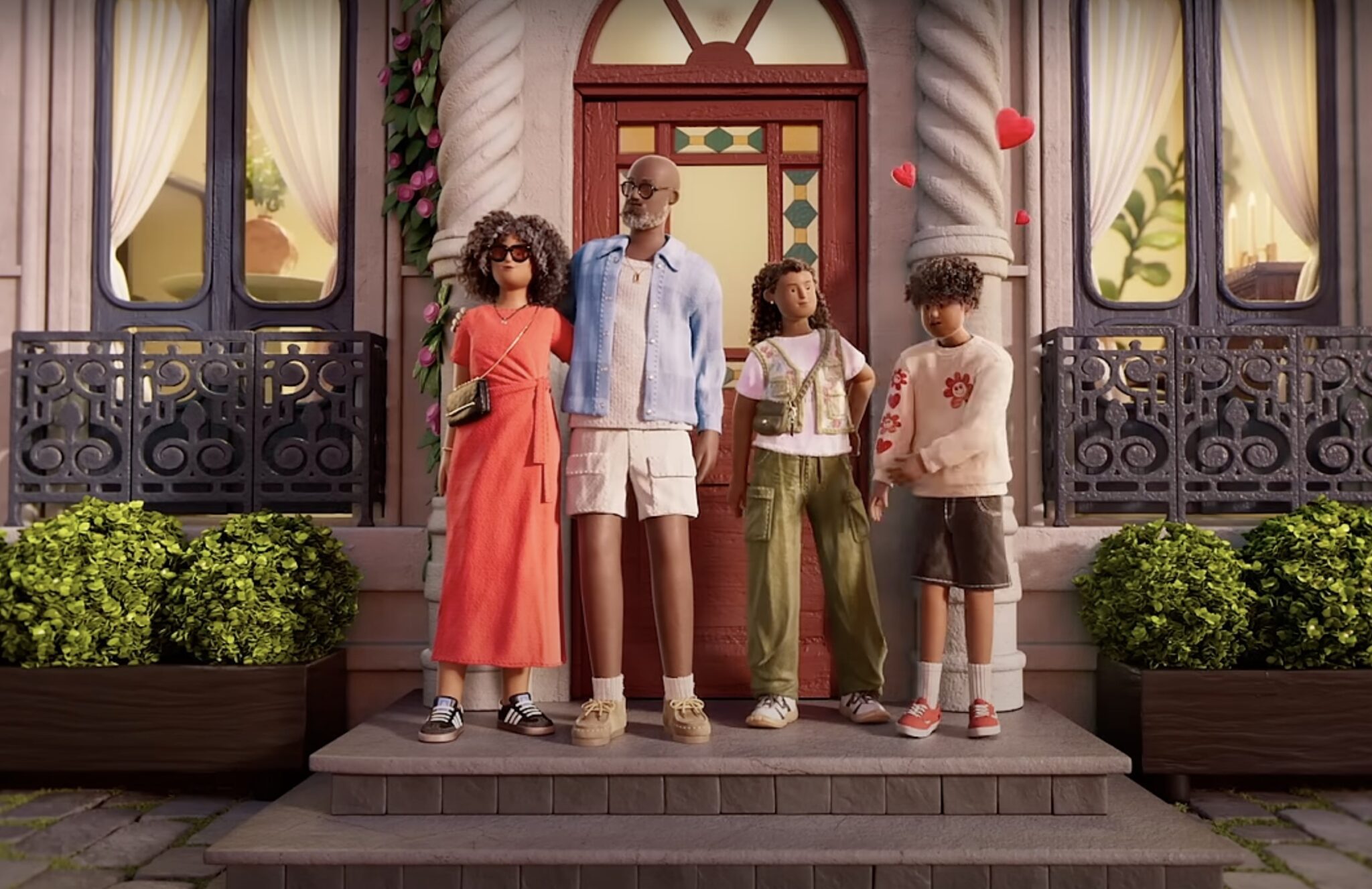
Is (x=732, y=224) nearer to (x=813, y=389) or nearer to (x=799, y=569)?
(x=813, y=389)

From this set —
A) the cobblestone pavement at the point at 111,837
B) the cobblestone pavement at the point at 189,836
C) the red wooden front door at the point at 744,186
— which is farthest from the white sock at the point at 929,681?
the cobblestone pavement at the point at 111,837

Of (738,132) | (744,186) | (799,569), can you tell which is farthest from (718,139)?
(799,569)

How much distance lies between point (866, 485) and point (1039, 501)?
0.93m

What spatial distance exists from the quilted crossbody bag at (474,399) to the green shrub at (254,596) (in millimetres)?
1077

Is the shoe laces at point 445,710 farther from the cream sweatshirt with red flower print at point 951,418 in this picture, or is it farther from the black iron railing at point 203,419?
the cream sweatshirt with red flower print at point 951,418

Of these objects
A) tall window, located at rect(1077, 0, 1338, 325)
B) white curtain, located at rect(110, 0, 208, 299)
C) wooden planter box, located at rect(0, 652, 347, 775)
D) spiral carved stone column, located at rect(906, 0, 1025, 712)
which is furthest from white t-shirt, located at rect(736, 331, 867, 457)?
white curtain, located at rect(110, 0, 208, 299)

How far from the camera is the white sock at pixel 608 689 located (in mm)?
3992

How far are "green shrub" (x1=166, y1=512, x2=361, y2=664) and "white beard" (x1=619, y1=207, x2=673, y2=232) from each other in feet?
6.75

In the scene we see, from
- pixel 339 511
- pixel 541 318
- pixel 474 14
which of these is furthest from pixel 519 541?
pixel 474 14

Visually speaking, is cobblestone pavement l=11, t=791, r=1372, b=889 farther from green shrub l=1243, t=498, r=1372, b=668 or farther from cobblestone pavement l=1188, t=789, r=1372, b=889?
green shrub l=1243, t=498, r=1372, b=668

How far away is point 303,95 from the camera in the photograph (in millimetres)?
5422

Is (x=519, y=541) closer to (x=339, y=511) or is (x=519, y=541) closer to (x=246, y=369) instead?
(x=339, y=511)

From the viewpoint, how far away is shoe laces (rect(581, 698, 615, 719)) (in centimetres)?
391

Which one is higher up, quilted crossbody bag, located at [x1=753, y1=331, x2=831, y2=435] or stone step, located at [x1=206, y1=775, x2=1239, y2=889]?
quilted crossbody bag, located at [x1=753, y1=331, x2=831, y2=435]
